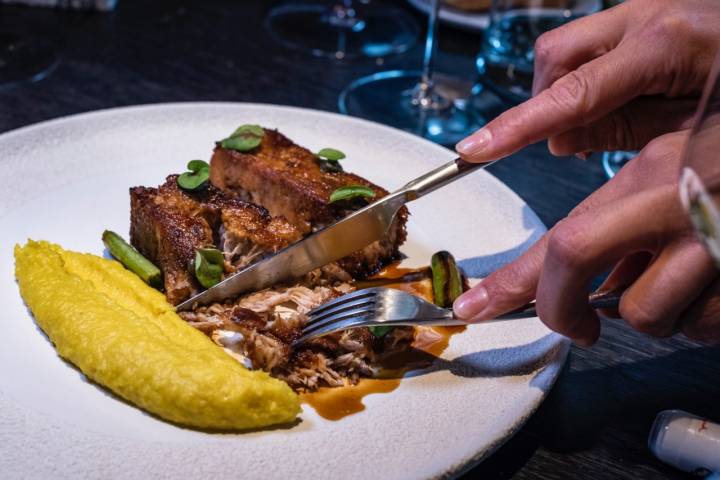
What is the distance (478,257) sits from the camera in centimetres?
316

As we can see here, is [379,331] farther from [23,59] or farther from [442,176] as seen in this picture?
[23,59]

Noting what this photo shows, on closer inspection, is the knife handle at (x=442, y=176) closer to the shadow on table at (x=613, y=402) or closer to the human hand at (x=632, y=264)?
the human hand at (x=632, y=264)

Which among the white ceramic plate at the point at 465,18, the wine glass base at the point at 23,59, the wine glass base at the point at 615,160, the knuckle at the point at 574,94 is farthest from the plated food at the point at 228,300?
the white ceramic plate at the point at 465,18

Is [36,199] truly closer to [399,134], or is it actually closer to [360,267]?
[360,267]

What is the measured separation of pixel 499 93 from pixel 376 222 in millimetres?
2490

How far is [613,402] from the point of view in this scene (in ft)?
8.69

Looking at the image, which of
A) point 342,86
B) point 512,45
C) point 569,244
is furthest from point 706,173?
point 512,45

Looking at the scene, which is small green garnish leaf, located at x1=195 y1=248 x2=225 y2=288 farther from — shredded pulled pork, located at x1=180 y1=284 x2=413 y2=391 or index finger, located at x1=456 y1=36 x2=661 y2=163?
index finger, located at x1=456 y1=36 x2=661 y2=163

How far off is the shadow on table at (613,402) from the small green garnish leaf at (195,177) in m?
1.51

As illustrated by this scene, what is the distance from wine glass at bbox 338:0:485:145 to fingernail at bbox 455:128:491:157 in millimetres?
1824

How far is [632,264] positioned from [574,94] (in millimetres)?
613

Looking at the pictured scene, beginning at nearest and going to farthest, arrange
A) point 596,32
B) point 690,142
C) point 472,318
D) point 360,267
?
point 690,142 < point 472,318 < point 596,32 < point 360,267

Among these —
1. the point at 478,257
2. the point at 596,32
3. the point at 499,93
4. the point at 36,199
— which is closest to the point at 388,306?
the point at 478,257

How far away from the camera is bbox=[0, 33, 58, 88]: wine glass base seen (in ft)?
15.1
